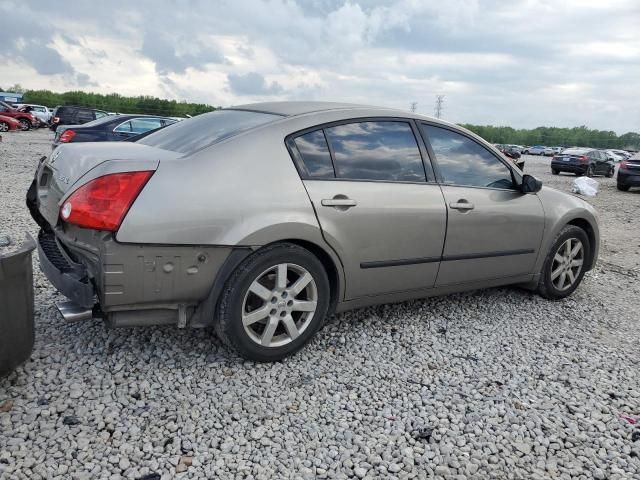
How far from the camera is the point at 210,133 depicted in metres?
3.43

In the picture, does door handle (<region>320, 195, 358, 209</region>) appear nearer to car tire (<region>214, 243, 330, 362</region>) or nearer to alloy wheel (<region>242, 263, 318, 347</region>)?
car tire (<region>214, 243, 330, 362</region>)

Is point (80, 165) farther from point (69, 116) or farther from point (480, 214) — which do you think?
point (69, 116)

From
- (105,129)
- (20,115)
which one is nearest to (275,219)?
(105,129)

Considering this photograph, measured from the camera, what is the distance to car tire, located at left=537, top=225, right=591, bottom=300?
4738 mm

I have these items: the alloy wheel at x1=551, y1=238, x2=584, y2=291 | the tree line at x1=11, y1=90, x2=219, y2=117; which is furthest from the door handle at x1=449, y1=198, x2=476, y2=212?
the tree line at x1=11, y1=90, x2=219, y2=117

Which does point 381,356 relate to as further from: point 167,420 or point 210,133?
point 210,133

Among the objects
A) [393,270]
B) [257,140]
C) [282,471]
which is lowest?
[282,471]

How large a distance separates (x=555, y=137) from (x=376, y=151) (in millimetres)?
83708

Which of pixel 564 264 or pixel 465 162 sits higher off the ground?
pixel 465 162

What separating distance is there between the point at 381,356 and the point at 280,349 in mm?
704

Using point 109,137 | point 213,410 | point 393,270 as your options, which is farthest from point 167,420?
point 109,137

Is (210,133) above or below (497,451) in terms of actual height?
above

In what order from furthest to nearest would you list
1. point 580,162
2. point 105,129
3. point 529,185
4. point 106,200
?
point 580,162 → point 105,129 → point 529,185 → point 106,200

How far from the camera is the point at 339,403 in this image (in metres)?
2.94
